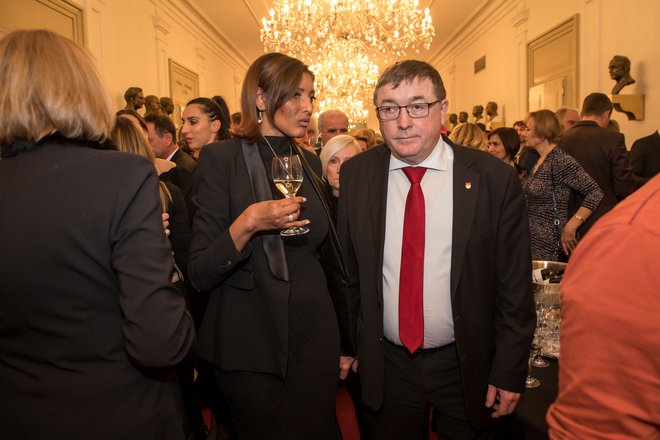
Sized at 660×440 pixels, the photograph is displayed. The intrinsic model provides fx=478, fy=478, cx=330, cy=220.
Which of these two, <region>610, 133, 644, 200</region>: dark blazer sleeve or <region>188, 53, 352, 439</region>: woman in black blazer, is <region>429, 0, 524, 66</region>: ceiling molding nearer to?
<region>610, 133, 644, 200</region>: dark blazer sleeve

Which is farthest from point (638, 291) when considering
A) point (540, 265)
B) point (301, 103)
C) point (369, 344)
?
point (540, 265)

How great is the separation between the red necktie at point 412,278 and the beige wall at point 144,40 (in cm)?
327

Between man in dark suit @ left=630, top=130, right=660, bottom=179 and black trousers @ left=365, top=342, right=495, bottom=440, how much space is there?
157 inches

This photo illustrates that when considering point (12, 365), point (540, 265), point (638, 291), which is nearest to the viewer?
point (638, 291)

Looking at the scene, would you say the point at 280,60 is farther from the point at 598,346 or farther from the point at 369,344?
the point at 598,346

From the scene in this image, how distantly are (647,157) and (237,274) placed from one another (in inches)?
180

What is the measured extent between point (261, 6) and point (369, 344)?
980cm

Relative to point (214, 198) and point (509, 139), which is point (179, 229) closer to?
point (214, 198)

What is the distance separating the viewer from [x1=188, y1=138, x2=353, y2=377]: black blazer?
1669 millimetres

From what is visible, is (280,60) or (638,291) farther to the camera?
(280,60)

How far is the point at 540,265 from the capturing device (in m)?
2.30

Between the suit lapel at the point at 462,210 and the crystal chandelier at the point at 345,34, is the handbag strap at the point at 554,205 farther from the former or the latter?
the crystal chandelier at the point at 345,34

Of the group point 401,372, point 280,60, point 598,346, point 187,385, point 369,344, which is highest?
point 280,60

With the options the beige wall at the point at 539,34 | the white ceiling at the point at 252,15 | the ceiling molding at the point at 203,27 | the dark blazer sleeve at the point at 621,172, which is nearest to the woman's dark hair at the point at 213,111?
the dark blazer sleeve at the point at 621,172
